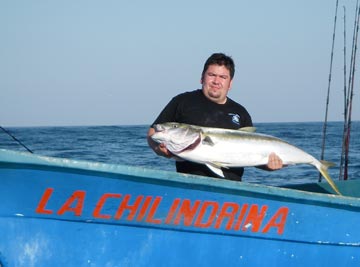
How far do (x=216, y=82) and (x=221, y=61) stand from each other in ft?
0.61

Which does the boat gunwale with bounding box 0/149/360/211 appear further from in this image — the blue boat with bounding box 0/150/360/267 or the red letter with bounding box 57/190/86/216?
the red letter with bounding box 57/190/86/216

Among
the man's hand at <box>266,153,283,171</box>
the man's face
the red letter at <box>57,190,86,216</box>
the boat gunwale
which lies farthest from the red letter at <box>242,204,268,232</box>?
the red letter at <box>57,190,86,216</box>

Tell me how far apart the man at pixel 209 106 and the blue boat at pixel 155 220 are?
64 centimetres

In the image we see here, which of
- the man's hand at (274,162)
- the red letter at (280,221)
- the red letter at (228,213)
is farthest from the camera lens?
the man's hand at (274,162)

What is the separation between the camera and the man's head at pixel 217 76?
15.9 feet

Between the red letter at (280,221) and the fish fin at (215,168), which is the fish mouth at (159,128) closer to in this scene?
the fish fin at (215,168)

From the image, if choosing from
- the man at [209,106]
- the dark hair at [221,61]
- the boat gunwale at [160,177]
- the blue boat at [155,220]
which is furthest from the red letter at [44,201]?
the dark hair at [221,61]

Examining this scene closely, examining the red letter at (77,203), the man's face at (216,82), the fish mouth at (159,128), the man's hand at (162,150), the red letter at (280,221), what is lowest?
the red letter at (280,221)

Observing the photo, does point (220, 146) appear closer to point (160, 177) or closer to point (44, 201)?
point (160, 177)

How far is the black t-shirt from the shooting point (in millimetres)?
4887

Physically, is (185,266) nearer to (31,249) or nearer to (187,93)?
(31,249)

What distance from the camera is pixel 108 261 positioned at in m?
4.12

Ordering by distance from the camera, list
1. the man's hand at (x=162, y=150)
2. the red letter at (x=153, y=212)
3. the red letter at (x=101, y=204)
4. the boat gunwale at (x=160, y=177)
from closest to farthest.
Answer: the boat gunwale at (x=160, y=177) → the red letter at (x=101, y=204) → the red letter at (x=153, y=212) → the man's hand at (x=162, y=150)

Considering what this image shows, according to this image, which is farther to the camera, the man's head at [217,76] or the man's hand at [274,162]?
the man's head at [217,76]
